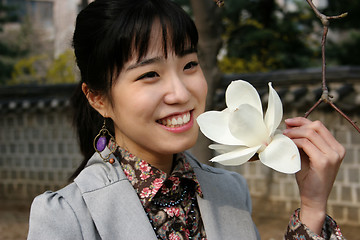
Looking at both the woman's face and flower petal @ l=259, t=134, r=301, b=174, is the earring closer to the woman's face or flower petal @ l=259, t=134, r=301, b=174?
the woman's face

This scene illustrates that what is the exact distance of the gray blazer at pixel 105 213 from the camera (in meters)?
1.29

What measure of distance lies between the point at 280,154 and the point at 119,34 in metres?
0.57

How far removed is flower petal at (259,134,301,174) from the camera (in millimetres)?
1064

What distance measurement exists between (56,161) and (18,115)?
3.30ft

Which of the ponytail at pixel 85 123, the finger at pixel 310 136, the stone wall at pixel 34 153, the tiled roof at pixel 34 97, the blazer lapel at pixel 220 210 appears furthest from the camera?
the stone wall at pixel 34 153

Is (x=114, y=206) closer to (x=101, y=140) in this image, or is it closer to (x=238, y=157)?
(x=101, y=140)

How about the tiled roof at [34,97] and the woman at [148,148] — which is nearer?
the woman at [148,148]

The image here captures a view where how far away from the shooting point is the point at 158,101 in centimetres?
129

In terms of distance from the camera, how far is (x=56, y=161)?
7410 millimetres

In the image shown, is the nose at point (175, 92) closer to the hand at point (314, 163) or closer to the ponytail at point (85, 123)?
the hand at point (314, 163)

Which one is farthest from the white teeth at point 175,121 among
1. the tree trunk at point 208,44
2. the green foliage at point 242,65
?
the green foliage at point 242,65

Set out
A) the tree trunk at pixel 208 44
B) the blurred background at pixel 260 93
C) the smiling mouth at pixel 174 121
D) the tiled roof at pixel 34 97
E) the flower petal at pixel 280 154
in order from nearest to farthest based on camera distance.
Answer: the flower petal at pixel 280 154
the smiling mouth at pixel 174 121
the tree trunk at pixel 208 44
the blurred background at pixel 260 93
the tiled roof at pixel 34 97

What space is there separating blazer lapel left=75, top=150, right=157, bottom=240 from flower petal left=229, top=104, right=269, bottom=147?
1.39 feet

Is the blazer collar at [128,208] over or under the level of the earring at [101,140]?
under
